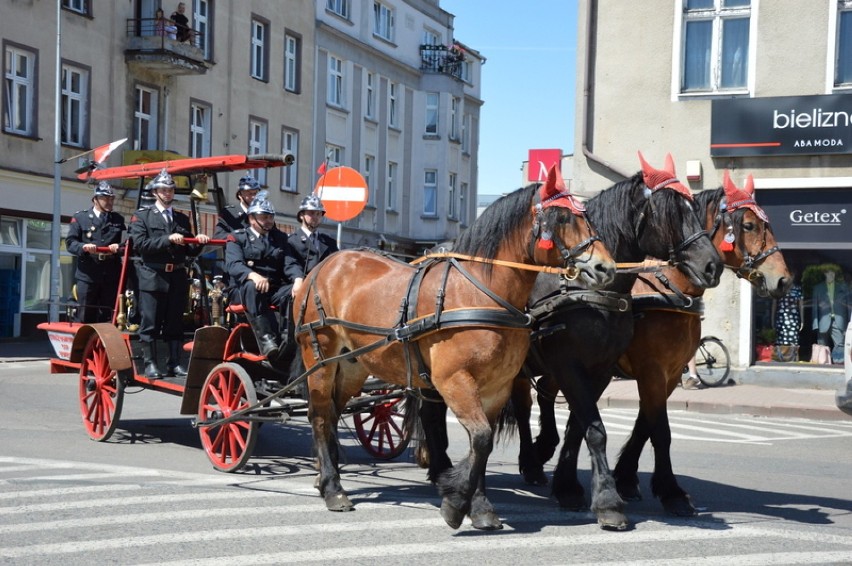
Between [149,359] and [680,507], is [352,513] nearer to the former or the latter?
[680,507]

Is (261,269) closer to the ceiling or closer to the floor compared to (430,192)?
closer to the floor

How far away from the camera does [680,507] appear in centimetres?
729

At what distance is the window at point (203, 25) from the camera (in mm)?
32344

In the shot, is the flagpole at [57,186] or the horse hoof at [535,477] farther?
the flagpole at [57,186]

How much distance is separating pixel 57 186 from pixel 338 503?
19.9 meters

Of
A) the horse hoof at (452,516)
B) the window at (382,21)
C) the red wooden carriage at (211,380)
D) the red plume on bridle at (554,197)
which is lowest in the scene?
the horse hoof at (452,516)

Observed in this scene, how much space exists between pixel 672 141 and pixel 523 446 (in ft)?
33.3

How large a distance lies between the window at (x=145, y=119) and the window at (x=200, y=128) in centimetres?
181

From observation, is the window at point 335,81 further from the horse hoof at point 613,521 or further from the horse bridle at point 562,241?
the horse hoof at point 613,521

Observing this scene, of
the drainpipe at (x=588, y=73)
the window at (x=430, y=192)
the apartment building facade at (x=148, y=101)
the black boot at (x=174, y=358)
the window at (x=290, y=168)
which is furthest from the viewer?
the window at (x=430, y=192)

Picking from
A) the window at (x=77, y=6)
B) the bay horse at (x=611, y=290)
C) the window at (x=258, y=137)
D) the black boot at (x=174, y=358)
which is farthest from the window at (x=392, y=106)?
the bay horse at (x=611, y=290)

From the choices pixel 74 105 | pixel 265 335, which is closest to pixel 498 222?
pixel 265 335

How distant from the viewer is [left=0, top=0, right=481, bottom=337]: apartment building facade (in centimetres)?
2586

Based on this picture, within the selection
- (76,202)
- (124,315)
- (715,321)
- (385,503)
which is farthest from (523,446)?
(76,202)
